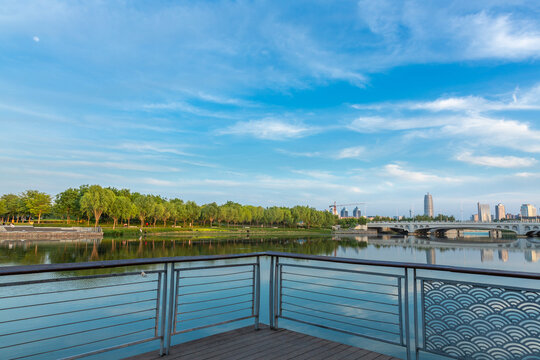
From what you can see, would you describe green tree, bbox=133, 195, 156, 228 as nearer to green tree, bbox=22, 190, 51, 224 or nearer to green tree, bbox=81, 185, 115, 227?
green tree, bbox=81, 185, 115, 227

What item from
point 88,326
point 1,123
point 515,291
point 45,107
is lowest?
point 88,326

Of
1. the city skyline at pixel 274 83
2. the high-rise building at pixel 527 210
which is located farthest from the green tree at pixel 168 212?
the high-rise building at pixel 527 210

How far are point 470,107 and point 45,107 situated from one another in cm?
3290

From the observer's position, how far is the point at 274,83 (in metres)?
26.9

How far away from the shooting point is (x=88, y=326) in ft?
27.7

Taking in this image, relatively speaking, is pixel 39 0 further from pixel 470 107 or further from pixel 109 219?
pixel 109 219

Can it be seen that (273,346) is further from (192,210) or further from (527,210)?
(527,210)

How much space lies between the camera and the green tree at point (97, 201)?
44375mm

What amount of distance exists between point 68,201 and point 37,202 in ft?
20.4

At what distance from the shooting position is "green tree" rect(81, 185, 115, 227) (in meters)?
44.4

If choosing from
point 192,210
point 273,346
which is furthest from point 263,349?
point 192,210

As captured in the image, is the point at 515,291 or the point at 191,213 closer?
the point at 515,291

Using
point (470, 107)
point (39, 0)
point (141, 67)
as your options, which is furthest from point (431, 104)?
point (39, 0)

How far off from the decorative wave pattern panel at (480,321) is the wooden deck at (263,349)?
0.57 m
